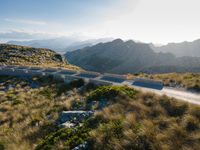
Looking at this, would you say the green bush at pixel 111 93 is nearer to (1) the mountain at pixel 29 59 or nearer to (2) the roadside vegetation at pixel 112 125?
(2) the roadside vegetation at pixel 112 125

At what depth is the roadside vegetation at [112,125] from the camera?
8516 mm

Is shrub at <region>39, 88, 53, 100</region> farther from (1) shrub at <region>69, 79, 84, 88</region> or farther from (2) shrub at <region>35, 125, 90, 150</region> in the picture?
(2) shrub at <region>35, 125, 90, 150</region>

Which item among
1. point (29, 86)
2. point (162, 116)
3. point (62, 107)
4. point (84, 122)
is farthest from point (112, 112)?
point (29, 86)

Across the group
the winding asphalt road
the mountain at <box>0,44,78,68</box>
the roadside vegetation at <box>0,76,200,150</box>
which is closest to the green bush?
the roadside vegetation at <box>0,76,200,150</box>

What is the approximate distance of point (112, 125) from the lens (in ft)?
32.2

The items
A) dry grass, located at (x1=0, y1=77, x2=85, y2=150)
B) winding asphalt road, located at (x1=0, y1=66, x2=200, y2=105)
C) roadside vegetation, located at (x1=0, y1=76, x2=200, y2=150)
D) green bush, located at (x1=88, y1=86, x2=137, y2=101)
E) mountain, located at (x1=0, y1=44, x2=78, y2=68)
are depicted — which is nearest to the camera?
roadside vegetation, located at (x1=0, y1=76, x2=200, y2=150)

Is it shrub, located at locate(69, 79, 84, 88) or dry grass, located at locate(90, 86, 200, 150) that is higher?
dry grass, located at locate(90, 86, 200, 150)

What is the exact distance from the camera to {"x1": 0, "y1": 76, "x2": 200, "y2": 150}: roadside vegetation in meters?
8.52

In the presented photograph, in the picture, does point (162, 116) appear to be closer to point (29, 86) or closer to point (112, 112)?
point (112, 112)

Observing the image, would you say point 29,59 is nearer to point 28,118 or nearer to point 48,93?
point 48,93

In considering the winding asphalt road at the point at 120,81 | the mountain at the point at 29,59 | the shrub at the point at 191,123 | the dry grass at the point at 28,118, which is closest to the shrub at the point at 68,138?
the dry grass at the point at 28,118

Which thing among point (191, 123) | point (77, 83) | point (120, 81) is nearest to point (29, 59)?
point (77, 83)

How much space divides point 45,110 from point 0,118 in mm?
3153

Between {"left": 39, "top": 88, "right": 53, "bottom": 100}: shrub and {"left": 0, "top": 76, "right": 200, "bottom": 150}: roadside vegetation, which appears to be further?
{"left": 39, "top": 88, "right": 53, "bottom": 100}: shrub
